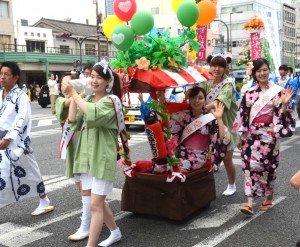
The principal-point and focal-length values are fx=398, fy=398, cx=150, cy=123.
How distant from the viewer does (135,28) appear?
3.81 metres

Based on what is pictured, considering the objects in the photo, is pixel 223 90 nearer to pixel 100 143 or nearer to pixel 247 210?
Answer: pixel 247 210

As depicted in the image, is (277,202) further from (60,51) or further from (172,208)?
(60,51)

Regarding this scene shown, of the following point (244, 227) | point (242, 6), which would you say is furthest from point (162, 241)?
point (242, 6)

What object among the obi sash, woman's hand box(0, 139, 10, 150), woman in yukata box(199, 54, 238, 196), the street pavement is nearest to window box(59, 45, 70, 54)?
the street pavement

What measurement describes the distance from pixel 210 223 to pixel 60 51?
3958 centimetres

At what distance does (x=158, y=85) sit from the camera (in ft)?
12.4

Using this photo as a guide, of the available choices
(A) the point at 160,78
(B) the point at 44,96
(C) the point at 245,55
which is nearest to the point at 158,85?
(A) the point at 160,78

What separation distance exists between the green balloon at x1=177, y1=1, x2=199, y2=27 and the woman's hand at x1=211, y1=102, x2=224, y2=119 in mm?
1005

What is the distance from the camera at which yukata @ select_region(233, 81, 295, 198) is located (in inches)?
171

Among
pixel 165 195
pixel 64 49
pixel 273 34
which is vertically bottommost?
pixel 165 195

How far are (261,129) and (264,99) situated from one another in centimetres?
33

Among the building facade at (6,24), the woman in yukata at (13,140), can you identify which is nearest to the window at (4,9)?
the building facade at (6,24)

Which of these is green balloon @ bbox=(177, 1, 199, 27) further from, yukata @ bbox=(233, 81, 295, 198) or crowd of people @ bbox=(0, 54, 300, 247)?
yukata @ bbox=(233, 81, 295, 198)

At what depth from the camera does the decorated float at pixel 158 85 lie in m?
3.85
